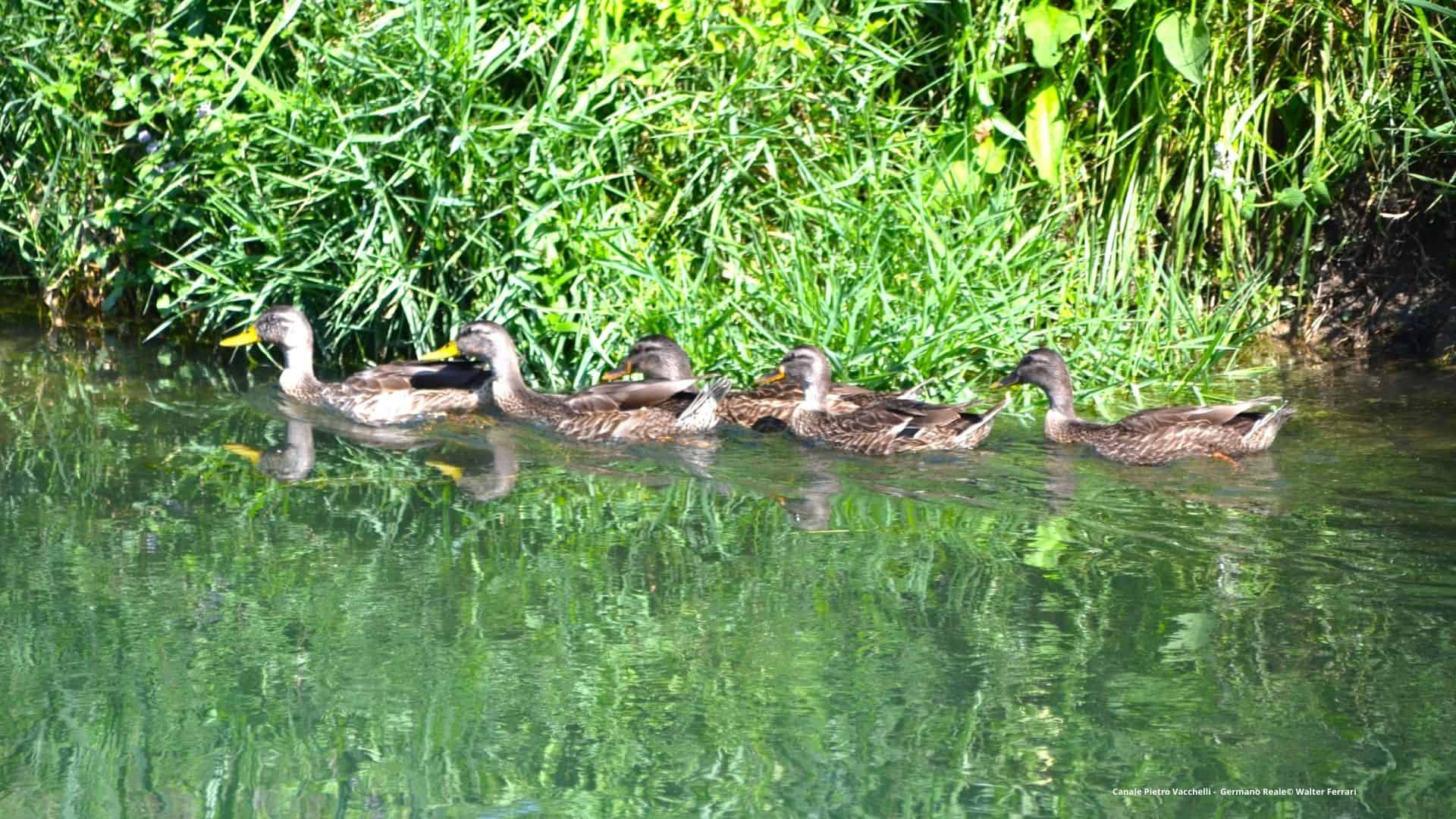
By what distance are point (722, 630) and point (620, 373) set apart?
326cm

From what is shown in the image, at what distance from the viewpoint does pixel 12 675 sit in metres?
4.97

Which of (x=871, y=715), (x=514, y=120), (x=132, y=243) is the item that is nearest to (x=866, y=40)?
(x=514, y=120)

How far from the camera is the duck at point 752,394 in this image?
8.08m

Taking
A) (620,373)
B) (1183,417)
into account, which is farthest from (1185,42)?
(620,373)

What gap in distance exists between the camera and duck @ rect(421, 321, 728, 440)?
8023mm

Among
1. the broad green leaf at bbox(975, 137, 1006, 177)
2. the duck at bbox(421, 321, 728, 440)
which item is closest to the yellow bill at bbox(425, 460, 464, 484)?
the duck at bbox(421, 321, 728, 440)

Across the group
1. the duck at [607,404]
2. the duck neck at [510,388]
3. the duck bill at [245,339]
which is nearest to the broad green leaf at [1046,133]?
the duck at [607,404]

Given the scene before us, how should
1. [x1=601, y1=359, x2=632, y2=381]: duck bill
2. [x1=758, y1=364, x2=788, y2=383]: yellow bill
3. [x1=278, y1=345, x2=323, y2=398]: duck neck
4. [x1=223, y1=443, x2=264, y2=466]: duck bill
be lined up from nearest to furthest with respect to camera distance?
[x1=223, y1=443, x2=264, y2=466]: duck bill < [x1=758, y1=364, x2=788, y2=383]: yellow bill < [x1=601, y1=359, x2=632, y2=381]: duck bill < [x1=278, y1=345, x2=323, y2=398]: duck neck

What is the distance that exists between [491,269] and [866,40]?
2248 mm

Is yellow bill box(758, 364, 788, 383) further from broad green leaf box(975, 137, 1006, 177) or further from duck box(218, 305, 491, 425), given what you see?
broad green leaf box(975, 137, 1006, 177)

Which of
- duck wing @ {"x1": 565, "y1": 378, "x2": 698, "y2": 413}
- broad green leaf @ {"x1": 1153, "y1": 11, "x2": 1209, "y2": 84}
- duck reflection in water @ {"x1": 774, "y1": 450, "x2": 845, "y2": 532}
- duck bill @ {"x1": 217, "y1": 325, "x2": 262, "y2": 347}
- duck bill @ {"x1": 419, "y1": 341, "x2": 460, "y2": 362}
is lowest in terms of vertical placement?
duck reflection in water @ {"x1": 774, "y1": 450, "x2": 845, "y2": 532}

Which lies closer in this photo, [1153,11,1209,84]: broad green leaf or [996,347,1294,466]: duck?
[996,347,1294,466]: duck

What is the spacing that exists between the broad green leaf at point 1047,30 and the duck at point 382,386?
3.25m

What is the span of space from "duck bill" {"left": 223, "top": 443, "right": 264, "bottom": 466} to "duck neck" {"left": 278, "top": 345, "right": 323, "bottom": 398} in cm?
98
